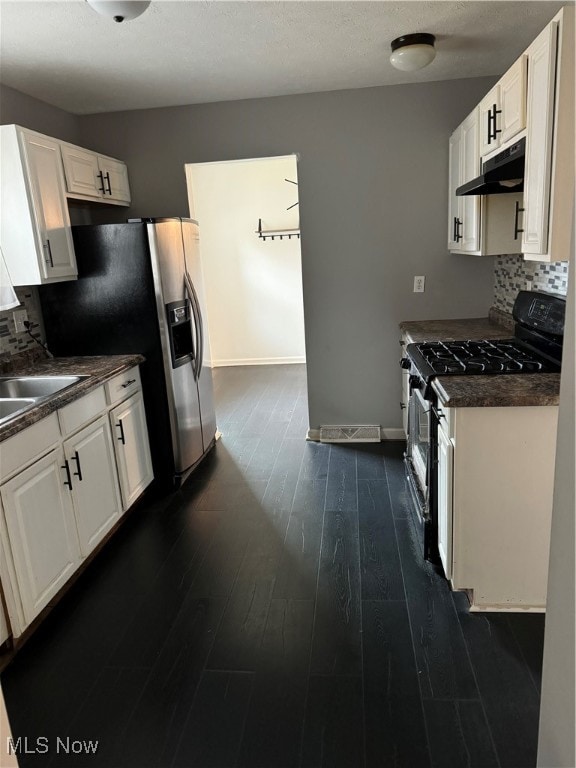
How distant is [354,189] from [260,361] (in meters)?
3.39

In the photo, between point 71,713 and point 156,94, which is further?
point 156,94

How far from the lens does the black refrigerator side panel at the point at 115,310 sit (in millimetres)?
3129

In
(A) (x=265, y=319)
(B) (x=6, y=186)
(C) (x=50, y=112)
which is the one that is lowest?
(A) (x=265, y=319)

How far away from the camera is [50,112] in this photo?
11.3ft

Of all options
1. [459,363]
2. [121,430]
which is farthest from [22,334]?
[459,363]

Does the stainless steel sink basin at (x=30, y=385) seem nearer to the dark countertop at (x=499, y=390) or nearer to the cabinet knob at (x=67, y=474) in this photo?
the cabinet knob at (x=67, y=474)

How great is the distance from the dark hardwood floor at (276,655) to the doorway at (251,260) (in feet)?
12.7

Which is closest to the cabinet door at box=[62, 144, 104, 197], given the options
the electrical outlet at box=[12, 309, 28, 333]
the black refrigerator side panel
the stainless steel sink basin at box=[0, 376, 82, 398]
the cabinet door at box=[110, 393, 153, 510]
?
the black refrigerator side panel

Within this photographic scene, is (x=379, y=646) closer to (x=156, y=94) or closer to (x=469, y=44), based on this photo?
(x=469, y=44)

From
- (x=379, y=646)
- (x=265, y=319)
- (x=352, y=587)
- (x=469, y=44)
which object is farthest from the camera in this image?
(x=265, y=319)

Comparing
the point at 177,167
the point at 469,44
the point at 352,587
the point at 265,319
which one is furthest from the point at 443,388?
the point at 265,319

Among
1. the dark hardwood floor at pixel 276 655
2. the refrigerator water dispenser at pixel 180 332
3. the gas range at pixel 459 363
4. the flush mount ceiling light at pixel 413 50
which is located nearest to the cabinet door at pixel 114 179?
the refrigerator water dispenser at pixel 180 332

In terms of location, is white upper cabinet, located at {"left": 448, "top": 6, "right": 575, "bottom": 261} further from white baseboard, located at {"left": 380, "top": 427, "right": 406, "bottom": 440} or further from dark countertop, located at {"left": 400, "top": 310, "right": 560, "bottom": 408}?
white baseboard, located at {"left": 380, "top": 427, "right": 406, "bottom": 440}

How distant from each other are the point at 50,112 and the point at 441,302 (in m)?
2.88
